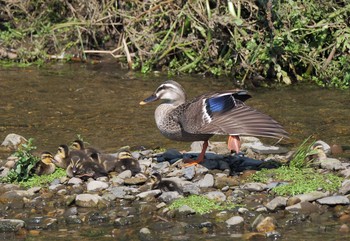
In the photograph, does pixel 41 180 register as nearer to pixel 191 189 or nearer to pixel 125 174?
pixel 125 174

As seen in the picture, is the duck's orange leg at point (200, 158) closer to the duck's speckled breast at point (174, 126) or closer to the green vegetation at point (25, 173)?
the duck's speckled breast at point (174, 126)

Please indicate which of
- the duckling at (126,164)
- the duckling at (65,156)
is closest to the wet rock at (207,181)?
the duckling at (126,164)

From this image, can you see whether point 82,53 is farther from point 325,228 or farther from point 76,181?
point 325,228

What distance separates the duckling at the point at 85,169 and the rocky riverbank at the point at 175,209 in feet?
0.20

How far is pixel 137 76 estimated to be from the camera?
1244 centimetres

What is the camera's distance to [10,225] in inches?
282

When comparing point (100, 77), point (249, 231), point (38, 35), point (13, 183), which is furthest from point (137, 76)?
point (249, 231)

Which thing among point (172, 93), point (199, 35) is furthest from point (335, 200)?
point (199, 35)

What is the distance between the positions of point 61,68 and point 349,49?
151 inches

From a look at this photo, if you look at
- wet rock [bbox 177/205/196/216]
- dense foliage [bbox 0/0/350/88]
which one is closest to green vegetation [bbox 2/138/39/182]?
wet rock [bbox 177/205/196/216]

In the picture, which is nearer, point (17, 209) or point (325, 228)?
point (325, 228)

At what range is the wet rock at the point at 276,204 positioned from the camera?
7398 millimetres

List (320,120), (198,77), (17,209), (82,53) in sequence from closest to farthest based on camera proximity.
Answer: (17,209)
(320,120)
(198,77)
(82,53)

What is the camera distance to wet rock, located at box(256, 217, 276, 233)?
275 inches
